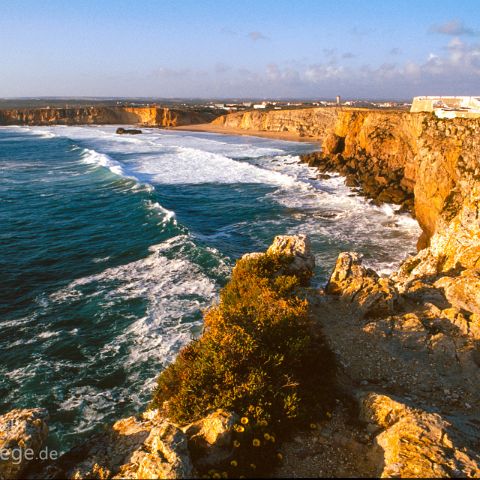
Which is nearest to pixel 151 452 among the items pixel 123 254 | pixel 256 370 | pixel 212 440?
pixel 212 440

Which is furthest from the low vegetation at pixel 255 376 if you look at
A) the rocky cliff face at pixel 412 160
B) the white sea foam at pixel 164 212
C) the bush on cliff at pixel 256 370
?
the white sea foam at pixel 164 212

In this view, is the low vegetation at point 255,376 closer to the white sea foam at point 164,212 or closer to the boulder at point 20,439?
the boulder at point 20,439

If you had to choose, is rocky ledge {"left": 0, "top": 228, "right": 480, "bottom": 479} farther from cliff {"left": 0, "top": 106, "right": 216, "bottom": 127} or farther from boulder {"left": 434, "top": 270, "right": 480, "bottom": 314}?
cliff {"left": 0, "top": 106, "right": 216, "bottom": 127}

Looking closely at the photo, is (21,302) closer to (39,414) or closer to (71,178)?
(39,414)

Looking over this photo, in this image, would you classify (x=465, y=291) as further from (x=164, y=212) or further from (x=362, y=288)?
(x=164, y=212)

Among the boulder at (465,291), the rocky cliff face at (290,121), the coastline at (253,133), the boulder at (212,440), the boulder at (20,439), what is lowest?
the boulder at (20,439)

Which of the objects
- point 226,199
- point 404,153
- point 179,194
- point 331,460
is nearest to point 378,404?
point 331,460
